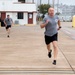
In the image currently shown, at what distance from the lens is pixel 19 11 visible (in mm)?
49906

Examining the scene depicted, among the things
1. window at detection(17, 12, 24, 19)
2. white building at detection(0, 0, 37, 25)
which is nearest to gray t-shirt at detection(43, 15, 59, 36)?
white building at detection(0, 0, 37, 25)

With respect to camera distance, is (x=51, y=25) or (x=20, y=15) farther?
(x=20, y=15)

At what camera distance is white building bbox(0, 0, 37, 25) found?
49.5 metres

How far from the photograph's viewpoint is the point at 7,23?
2283 cm

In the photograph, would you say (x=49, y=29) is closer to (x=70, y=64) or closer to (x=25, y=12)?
(x=70, y=64)

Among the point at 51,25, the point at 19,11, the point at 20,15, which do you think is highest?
the point at 51,25

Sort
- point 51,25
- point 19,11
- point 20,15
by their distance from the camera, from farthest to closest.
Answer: point 20,15 → point 19,11 → point 51,25

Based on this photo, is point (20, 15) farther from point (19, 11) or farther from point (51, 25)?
point (51, 25)

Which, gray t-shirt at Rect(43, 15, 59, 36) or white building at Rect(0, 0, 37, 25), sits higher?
gray t-shirt at Rect(43, 15, 59, 36)

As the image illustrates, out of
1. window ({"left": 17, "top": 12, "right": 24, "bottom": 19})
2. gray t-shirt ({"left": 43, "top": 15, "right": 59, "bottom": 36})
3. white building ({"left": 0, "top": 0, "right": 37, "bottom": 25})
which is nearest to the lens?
gray t-shirt ({"left": 43, "top": 15, "right": 59, "bottom": 36})

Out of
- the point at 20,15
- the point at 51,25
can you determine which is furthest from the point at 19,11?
the point at 51,25

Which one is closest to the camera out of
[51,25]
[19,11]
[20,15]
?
[51,25]

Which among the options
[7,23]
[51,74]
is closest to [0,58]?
[51,74]

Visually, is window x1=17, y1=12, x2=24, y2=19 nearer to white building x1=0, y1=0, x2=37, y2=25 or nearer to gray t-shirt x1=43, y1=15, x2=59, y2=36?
white building x1=0, y1=0, x2=37, y2=25
